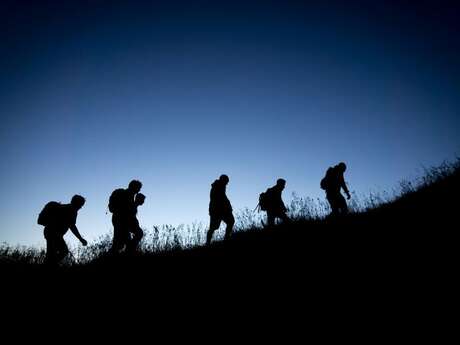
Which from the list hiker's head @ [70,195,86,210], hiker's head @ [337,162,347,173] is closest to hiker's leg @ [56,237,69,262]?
hiker's head @ [70,195,86,210]

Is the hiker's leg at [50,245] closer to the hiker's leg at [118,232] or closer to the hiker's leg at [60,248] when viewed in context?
the hiker's leg at [60,248]

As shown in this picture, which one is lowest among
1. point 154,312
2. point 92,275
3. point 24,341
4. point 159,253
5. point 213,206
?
point 24,341

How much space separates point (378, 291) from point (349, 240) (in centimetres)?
190

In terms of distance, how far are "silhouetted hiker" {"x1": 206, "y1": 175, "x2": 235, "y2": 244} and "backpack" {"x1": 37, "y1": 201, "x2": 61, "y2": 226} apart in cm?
342

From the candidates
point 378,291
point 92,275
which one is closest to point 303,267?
point 378,291

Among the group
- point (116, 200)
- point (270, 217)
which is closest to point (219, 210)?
point (270, 217)

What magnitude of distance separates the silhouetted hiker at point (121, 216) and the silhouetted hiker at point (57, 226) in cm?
62

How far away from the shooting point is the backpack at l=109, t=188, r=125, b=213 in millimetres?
5695

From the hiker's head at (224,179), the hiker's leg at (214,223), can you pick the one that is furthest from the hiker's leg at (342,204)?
the hiker's leg at (214,223)

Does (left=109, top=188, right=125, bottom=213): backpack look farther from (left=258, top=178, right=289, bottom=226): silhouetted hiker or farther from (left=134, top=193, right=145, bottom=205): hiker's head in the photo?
(left=258, top=178, right=289, bottom=226): silhouetted hiker

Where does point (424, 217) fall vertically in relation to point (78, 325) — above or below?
above

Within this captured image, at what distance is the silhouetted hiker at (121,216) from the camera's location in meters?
5.67

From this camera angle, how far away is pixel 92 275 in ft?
15.1

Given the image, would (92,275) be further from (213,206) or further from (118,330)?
(213,206)
